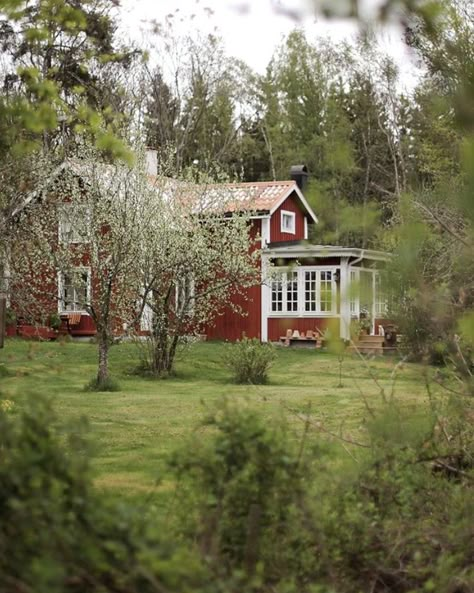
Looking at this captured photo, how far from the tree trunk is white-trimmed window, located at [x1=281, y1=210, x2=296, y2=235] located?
13.4 m

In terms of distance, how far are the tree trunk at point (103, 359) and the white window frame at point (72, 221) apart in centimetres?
284

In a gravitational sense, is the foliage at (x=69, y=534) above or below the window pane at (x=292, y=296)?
below

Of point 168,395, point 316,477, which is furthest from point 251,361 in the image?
point 316,477

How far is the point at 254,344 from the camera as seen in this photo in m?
17.4

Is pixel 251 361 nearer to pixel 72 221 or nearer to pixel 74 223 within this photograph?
pixel 74 223

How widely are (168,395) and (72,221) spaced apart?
5723 mm

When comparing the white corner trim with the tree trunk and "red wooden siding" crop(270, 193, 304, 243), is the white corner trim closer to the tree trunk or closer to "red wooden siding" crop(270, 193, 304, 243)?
"red wooden siding" crop(270, 193, 304, 243)

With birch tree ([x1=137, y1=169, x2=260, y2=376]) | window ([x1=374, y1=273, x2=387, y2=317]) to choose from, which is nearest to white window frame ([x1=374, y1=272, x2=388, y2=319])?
window ([x1=374, y1=273, x2=387, y2=317])

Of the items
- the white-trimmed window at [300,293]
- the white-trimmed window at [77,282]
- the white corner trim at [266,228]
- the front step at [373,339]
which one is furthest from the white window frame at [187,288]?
the white corner trim at [266,228]

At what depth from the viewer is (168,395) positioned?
14.9 meters

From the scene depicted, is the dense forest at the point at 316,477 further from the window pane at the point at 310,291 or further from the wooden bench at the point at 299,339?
the window pane at the point at 310,291

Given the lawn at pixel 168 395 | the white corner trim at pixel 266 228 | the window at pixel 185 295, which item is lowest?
the lawn at pixel 168 395

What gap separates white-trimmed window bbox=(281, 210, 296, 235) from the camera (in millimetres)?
28891

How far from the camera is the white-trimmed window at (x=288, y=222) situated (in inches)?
1137
